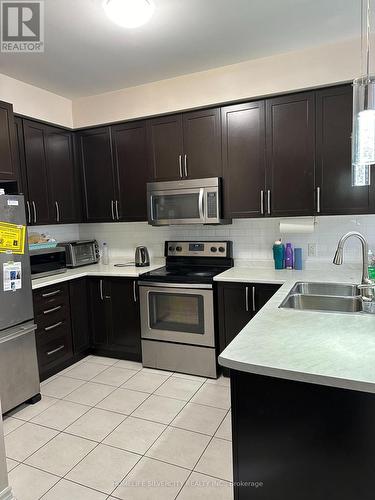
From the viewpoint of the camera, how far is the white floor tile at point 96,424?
2.21 meters

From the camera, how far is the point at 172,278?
2939 mm

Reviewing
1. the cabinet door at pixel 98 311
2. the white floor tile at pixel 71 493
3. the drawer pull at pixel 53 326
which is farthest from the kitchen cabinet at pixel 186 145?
the white floor tile at pixel 71 493

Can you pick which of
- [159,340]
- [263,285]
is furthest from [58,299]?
[263,285]

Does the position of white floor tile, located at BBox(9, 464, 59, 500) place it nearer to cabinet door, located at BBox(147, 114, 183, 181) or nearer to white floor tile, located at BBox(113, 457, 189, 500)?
white floor tile, located at BBox(113, 457, 189, 500)

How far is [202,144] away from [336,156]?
1124mm

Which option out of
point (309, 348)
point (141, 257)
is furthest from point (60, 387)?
point (309, 348)

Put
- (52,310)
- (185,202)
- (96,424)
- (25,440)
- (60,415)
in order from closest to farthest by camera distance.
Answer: (25,440) → (96,424) → (60,415) → (52,310) → (185,202)

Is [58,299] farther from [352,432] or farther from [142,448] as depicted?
[352,432]

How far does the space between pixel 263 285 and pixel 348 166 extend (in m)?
1.12

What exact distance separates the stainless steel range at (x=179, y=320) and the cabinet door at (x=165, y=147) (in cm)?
93

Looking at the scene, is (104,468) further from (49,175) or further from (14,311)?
(49,175)

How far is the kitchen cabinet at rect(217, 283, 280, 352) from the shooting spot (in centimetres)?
268

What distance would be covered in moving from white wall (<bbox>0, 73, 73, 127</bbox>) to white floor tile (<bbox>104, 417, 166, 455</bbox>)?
273 centimetres

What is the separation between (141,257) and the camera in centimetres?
344
